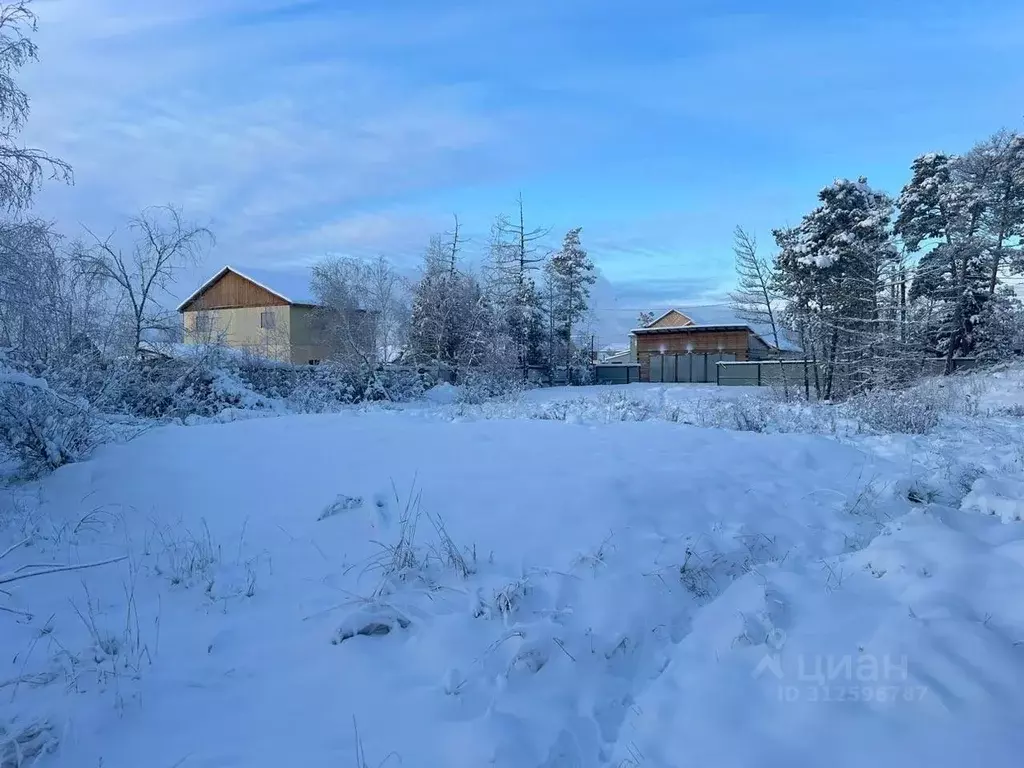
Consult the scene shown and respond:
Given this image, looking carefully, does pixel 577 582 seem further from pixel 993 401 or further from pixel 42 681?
pixel 993 401

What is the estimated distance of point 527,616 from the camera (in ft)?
11.6

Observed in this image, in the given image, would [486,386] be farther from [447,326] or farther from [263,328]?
[263,328]

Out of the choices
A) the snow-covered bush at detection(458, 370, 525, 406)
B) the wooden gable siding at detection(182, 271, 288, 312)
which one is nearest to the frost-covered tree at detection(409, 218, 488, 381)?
the snow-covered bush at detection(458, 370, 525, 406)

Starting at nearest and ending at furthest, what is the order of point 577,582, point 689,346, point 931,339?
point 577,582
point 931,339
point 689,346

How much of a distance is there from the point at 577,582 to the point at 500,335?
26173 mm

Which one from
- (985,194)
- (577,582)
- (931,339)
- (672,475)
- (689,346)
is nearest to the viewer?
(577,582)

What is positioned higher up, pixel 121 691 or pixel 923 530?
pixel 923 530

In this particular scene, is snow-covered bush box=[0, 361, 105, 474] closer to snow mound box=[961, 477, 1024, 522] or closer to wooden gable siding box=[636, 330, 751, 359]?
snow mound box=[961, 477, 1024, 522]

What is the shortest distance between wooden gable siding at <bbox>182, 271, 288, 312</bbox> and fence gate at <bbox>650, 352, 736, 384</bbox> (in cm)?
2363

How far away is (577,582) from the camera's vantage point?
3.82 meters

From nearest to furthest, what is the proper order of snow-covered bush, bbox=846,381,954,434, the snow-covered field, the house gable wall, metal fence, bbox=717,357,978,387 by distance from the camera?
1. the snow-covered field
2. snow-covered bush, bbox=846,381,954,434
3. metal fence, bbox=717,357,978,387
4. the house gable wall

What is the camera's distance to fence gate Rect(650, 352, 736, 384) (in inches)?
1547

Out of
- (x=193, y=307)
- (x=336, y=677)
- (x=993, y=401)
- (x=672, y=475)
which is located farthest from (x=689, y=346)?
(x=336, y=677)

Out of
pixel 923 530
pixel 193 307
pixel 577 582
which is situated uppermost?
pixel 193 307
